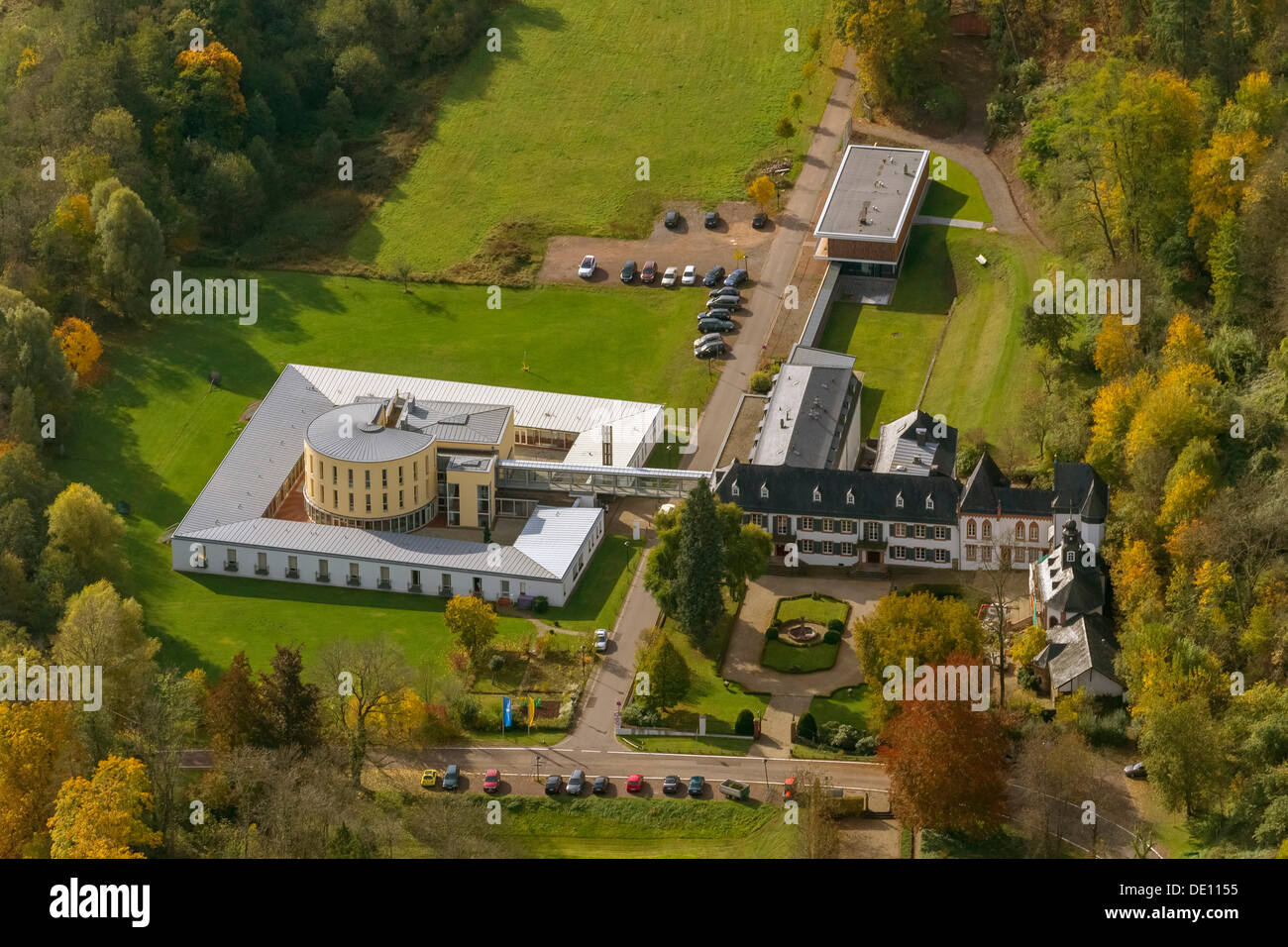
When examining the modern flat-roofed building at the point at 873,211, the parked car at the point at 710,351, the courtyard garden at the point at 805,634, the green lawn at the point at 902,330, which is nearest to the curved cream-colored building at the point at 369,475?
the parked car at the point at 710,351

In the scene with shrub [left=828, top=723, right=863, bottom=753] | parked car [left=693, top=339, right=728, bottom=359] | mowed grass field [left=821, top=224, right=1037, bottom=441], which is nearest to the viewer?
shrub [left=828, top=723, right=863, bottom=753]

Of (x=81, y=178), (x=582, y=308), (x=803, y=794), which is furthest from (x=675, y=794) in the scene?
(x=81, y=178)

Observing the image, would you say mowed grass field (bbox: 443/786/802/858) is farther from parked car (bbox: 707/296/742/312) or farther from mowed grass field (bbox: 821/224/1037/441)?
parked car (bbox: 707/296/742/312)

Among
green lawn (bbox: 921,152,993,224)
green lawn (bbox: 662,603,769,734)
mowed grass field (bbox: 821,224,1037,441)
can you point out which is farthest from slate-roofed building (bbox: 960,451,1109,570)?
green lawn (bbox: 921,152,993,224)

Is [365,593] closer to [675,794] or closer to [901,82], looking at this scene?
[675,794]

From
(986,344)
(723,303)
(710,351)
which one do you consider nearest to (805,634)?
(710,351)

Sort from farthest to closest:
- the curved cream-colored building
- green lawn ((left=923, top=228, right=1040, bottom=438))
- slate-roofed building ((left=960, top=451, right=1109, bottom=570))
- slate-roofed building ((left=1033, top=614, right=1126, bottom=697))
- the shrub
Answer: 1. green lawn ((left=923, top=228, right=1040, bottom=438))
2. the curved cream-colored building
3. slate-roofed building ((left=960, top=451, right=1109, bottom=570))
4. slate-roofed building ((left=1033, top=614, right=1126, bottom=697))
5. the shrub
